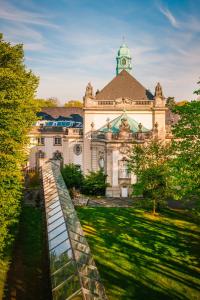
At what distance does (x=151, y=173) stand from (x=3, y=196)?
15879 mm

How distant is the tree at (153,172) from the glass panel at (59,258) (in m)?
18.7

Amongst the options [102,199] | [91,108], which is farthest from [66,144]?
[102,199]

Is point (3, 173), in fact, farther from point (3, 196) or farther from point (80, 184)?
A: point (80, 184)

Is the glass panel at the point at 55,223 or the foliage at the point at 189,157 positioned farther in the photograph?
the foliage at the point at 189,157

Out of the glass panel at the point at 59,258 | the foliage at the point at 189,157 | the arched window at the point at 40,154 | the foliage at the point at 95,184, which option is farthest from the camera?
the arched window at the point at 40,154

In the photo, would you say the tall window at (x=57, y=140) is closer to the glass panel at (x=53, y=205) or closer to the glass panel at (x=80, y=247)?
the glass panel at (x=53, y=205)

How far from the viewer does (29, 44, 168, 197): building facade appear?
43.0 metres

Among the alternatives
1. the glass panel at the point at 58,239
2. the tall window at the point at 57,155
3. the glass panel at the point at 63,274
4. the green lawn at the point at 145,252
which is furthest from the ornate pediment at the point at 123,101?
the glass panel at the point at 63,274

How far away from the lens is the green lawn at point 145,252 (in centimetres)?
1788

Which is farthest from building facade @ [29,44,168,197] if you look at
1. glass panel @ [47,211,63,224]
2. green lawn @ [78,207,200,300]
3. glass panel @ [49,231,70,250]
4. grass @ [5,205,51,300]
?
glass panel @ [49,231,70,250]

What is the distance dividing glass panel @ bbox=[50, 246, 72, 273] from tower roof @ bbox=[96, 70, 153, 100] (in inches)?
1564

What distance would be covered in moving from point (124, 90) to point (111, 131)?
10.5 m

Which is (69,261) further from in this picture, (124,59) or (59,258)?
(124,59)

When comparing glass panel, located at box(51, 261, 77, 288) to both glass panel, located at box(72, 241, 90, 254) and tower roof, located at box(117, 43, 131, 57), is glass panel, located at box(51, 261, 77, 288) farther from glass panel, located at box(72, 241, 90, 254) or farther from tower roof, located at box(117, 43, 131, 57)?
tower roof, located at box(117, 43, 131, 57)
